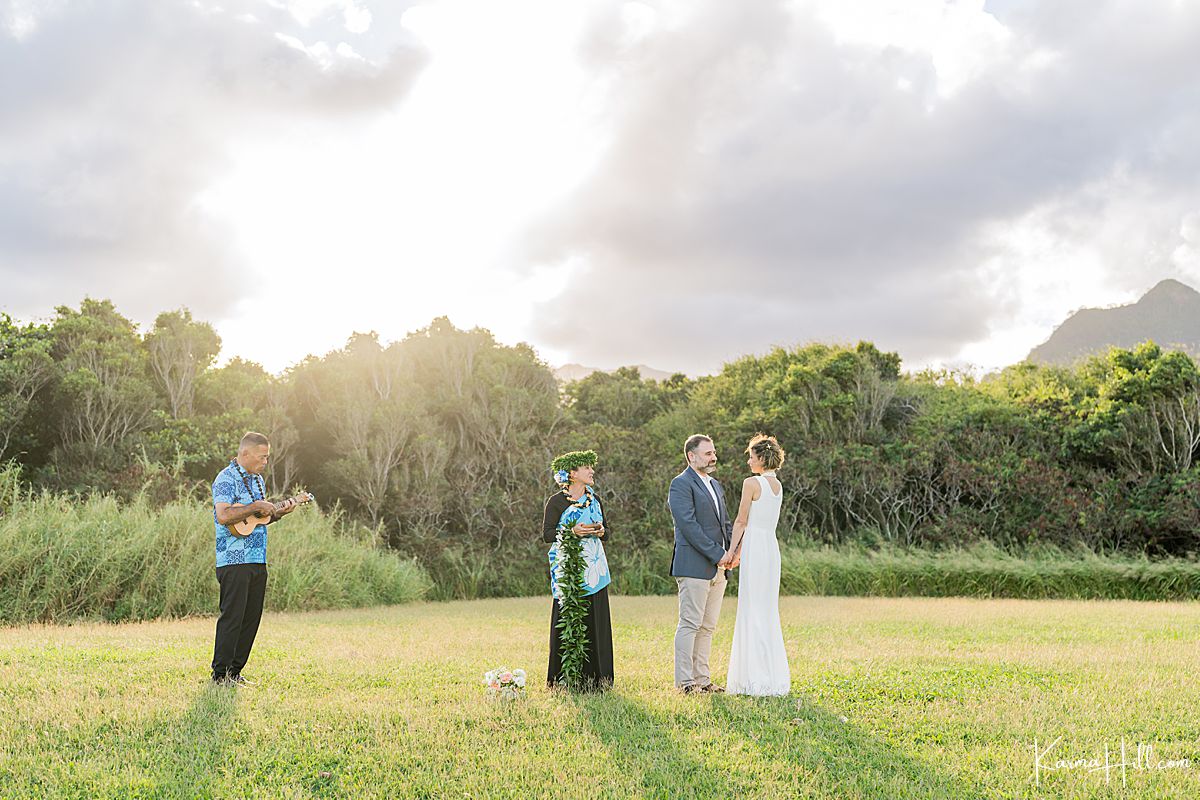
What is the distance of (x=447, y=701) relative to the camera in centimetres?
653

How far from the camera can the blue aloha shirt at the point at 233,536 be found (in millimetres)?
7113

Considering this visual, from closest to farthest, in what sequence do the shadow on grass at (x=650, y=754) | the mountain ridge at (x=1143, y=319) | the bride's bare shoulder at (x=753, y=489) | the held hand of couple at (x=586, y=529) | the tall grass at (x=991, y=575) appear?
the shadow on grass at (x=650, y=754) < the held hand of couple at (x=586, y=529) < the bride's bare shoulder at (x=753, y=489) < the tall grass at (x=991, y=575) < the mountain ridge at (x=1143, y=319)

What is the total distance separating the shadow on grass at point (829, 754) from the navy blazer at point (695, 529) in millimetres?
1003

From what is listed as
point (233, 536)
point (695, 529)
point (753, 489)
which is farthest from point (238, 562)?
point (753, 489)

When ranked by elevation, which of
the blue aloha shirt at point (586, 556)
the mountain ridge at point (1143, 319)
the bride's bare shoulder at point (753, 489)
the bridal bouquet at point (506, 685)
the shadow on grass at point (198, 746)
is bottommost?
the shadow on grass at point (198, 746)

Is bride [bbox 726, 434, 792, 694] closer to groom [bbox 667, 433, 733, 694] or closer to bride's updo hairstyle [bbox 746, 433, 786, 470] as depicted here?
bride's updo hairstyle [bbox 746, 433, 786, 470]

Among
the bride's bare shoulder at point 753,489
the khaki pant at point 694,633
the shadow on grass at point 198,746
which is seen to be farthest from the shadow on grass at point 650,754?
the shadow on grass at point 198,746

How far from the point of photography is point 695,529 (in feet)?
23.0

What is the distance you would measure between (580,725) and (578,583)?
126 cm

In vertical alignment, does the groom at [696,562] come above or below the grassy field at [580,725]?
above

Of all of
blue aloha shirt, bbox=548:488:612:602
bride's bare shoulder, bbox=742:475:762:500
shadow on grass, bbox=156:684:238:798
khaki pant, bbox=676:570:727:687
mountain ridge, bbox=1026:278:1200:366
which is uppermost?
mountain ridge, bbox=1026:278:1200:366

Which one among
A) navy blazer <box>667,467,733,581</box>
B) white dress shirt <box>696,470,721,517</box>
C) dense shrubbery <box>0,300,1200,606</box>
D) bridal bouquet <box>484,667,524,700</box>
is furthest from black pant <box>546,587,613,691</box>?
dense shrubbery <box>0,300,1200,606</box>

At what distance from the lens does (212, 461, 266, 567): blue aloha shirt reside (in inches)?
280

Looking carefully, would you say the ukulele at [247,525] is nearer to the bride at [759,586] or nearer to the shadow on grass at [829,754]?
the bride at [759,586]
